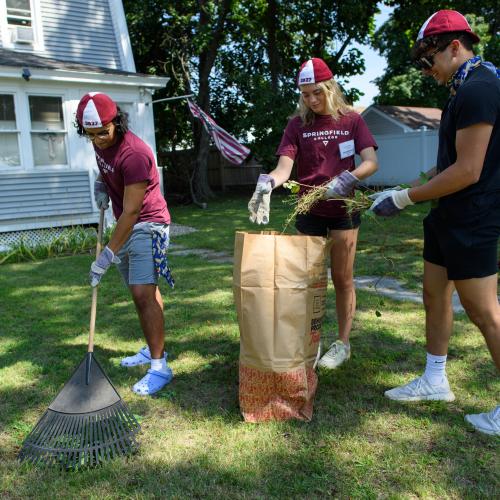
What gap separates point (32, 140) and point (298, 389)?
8673 mm

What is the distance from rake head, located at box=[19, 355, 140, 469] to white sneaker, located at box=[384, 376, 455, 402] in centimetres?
142

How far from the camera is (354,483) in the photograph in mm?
2189

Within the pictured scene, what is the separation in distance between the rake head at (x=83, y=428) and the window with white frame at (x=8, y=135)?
8.01m

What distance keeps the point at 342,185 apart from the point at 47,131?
8.37 meters

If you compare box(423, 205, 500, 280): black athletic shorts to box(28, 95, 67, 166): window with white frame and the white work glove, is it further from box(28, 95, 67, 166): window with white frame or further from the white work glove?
box(28, 95, 67, 166): window with white frame

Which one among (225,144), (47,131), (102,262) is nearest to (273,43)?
(225,144)

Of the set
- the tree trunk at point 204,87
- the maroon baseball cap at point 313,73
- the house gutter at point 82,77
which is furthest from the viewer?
the tree trunk at point 204,87

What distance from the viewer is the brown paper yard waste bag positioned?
2.61 m

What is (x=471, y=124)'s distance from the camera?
2.14 m

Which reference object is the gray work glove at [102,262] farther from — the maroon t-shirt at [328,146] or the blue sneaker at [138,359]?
the maroon t-shirt at [328,146]

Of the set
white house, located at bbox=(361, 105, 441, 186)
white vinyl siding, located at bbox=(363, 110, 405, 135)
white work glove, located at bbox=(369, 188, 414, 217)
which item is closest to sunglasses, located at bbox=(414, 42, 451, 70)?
white work glove, located at bbox=(369, 188, 414, 217)

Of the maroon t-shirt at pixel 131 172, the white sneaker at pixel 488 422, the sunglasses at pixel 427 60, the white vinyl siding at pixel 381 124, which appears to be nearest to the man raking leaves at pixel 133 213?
the maroon t-shirt at pixel 131 172

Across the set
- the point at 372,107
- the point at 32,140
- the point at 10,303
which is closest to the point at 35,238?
the point at 32,140

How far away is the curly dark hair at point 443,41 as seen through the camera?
89.0 inches
